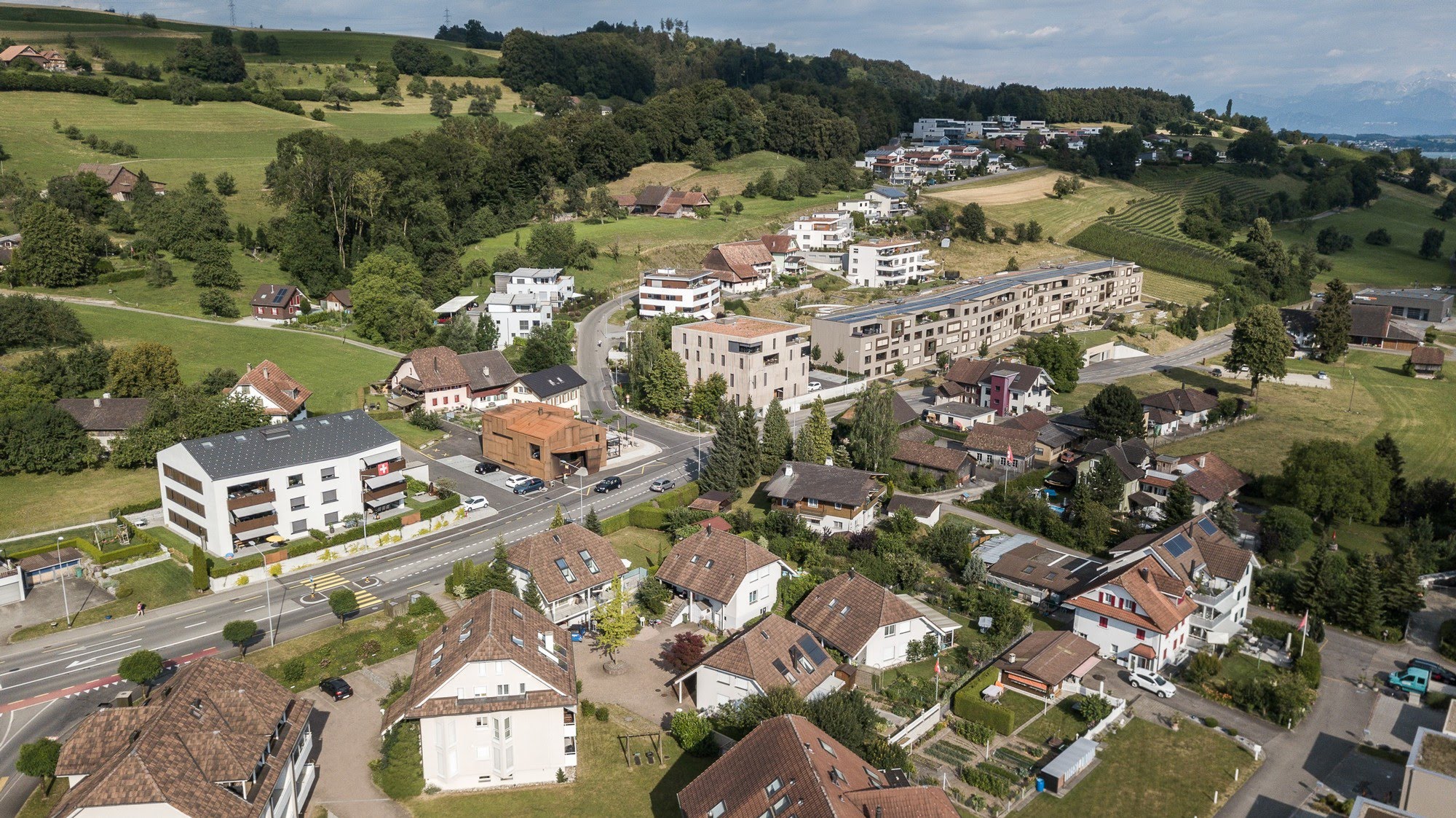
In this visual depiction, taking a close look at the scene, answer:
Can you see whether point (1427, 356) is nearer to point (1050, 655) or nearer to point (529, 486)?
point (1050, 655)

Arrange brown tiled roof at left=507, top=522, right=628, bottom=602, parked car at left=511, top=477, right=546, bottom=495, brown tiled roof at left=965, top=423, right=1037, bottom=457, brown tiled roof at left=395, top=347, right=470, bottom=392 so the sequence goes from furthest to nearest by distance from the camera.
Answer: brown tiled roof at left=395, top=347, right=470, bottom=392
brown tiled roof at left=965, top=423, right=1037, bottom=457
parked car at left=511, top=477, right=546, bottom=495
brown tiled roof at left=507, top=522, right=628, bottom=602

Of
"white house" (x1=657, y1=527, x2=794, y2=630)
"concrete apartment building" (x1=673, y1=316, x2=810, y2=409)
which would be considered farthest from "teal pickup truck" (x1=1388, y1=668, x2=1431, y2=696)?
"concrete apartment building" (x1=673, y1=316, x2=810, y2=409)

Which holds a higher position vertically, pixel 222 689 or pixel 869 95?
pixel 869 95

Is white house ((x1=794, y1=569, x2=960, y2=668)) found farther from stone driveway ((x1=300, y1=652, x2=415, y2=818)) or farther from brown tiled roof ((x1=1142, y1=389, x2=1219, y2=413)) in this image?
brown tiled roof ((x1=1142, y1=389, x2=1219, y2=413))

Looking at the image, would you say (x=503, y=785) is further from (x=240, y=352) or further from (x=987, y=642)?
(x=240, y=352)

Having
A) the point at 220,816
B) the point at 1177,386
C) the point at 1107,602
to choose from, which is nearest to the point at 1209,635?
the point at 1107,602

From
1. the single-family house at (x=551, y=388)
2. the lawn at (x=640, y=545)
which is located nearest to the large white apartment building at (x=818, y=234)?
the single-family house at (x=551, y=388)

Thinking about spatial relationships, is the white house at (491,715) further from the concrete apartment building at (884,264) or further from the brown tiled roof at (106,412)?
the concrete apartment building at (884,264)

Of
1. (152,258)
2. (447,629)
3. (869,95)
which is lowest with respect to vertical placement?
(447,629)
